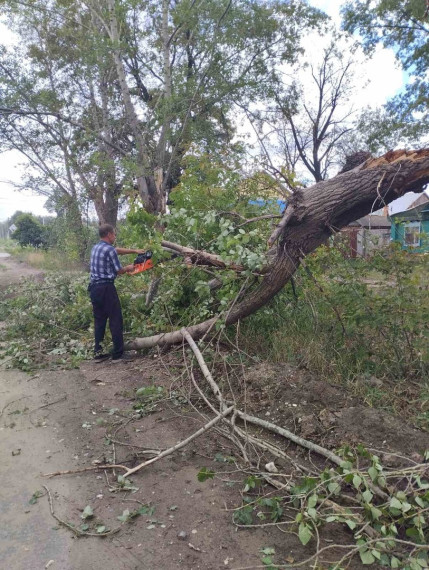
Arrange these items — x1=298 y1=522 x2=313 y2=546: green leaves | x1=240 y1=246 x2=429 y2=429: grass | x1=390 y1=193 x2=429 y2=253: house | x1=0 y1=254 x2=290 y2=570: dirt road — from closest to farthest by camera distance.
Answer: x1=298 y1=522 x2=313 y2=546: green leaves
x1=0 y1=254 x2=290 y2=570: dirt road
x1=240 y1=246 x2=429 y2=429: grass
x1=390 y1=193 x2=429 y2=253: house

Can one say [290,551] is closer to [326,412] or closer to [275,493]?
[275,493]

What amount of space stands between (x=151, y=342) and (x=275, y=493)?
3152 millimetres

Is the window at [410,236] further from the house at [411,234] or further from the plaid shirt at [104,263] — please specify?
the plaid shirt at [104,263]

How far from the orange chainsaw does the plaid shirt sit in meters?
0.22

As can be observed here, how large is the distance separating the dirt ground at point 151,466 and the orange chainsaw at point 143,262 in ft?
4.39

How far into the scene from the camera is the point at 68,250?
56.1 ft

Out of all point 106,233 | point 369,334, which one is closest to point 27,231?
point 106,233

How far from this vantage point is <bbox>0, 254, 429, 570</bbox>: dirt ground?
247 centimetres

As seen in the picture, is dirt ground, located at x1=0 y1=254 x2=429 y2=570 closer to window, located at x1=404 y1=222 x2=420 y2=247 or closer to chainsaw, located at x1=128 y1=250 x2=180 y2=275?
chainsaw, located at x1=128 y1=250 x2=180 y2=275

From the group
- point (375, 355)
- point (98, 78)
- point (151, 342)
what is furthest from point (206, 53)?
point (375, 355)

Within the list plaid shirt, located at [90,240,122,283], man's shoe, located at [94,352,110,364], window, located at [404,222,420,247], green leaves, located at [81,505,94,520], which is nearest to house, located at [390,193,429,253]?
window, located at [404,222,420,247]

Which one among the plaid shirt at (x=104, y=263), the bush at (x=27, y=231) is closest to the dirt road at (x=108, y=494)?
the plaid shirt at (x=104, y=263)

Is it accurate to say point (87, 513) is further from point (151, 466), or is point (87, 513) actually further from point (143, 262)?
point (143, 262)

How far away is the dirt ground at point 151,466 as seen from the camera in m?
2.47
